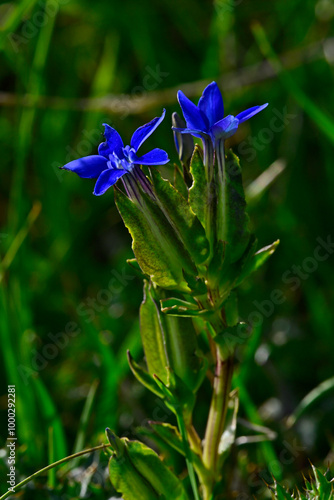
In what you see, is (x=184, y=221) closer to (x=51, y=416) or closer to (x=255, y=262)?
(x=255, y=262)

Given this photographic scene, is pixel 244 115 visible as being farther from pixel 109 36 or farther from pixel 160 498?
pixel 109 36

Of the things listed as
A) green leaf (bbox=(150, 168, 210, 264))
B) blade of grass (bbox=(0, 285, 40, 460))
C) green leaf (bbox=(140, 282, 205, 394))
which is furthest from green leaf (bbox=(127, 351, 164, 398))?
blade of grass (bbox=(0, 285, 40, 460))

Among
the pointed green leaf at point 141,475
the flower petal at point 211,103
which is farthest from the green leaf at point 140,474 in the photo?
the flower petal at point 211,103

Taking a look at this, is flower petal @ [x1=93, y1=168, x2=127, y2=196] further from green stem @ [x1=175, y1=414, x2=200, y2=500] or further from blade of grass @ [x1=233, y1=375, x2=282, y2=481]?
blade of grass @ [x1=233, y1=375, x2=282, y2=481]

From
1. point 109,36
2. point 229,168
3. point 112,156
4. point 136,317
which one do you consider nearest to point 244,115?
point 229,168

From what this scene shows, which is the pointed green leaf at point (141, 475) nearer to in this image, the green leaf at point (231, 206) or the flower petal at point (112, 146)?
the green leaf at point (231, 206)

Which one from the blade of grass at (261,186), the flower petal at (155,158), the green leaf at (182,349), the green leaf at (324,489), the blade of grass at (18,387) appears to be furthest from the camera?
the blade of grass at (261,186)

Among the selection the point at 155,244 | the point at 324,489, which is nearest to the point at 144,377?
the point at 155,244

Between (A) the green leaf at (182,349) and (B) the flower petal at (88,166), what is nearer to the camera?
(B) the flower petal at (88,166)
